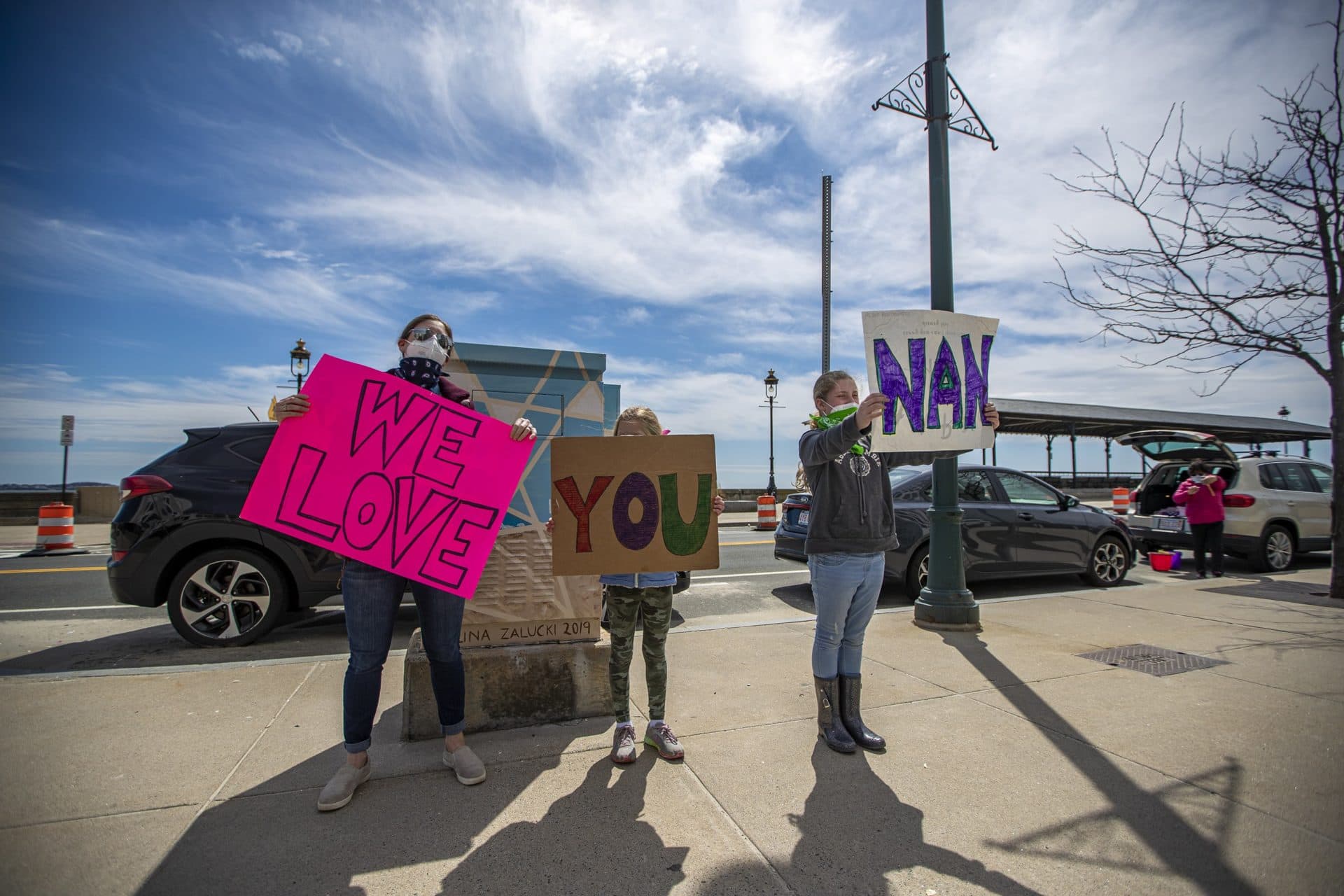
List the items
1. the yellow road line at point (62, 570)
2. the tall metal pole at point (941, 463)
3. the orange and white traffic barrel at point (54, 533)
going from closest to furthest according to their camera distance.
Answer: the tall metal pole at point (941, 463)
the yellow road line at point (62, 570)
the orange and white traffic barrel at point (54, 533)

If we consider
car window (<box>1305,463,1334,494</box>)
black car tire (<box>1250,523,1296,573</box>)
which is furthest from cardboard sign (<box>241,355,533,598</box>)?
car window (<box>1305,463,1334,494</box>)

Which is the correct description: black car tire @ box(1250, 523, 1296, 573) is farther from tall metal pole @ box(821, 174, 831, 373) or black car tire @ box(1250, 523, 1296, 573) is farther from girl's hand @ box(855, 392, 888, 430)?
tall metal pole @ box(821, 174, 831, 373)

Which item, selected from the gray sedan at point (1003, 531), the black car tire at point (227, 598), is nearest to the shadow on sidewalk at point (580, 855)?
the black car tire at point (227, 598)

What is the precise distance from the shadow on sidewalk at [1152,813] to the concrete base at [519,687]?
7.15ft

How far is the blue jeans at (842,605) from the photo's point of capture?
3242mm

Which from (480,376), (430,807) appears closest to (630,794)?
(430,807)

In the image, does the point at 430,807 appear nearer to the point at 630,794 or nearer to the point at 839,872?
the point at 630,794

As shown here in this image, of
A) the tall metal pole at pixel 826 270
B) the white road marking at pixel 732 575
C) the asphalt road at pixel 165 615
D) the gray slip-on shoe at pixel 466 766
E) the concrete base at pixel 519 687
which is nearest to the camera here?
the gray slip-on shoe at pixel 466 766

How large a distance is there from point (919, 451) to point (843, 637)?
1.38 m

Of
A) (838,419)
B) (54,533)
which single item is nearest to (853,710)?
(838,419)

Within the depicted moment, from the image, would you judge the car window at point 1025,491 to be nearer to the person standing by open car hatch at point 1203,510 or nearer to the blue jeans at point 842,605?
the person standing by open car hatch at point 1203,510

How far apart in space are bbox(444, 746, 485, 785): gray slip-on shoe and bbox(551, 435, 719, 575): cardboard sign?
84cm

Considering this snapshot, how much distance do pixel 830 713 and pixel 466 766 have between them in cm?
167

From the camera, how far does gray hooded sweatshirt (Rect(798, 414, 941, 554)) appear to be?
321 centimetres
